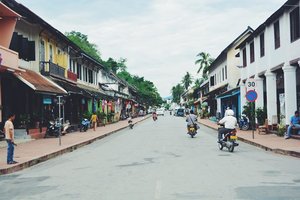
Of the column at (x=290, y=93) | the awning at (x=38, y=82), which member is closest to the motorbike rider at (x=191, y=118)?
the column at (x=290, y=93)

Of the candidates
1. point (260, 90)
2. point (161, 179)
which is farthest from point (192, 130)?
point (161, 179)

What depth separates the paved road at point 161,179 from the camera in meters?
8.41

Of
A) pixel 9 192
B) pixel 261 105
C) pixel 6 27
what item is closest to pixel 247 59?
pixel 261 105

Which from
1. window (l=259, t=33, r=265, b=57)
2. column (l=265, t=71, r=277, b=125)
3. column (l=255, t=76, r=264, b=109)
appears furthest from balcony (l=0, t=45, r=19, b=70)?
column (l=255, t=76, r=264, b=109)

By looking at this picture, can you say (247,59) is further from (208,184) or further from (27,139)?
(208,184)

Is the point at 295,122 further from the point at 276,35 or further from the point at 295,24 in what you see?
the point at 276,35

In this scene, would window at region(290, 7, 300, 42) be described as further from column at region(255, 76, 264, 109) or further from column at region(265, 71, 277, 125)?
column at region(255, 76, 264, 109)

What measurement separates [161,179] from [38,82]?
15.9m

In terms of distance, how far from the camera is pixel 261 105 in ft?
102

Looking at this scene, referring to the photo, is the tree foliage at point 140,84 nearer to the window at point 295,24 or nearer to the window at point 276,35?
the window at point 276,35

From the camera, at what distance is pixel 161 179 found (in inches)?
400

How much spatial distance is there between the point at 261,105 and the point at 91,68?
881 inches

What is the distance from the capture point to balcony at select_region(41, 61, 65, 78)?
27938mm

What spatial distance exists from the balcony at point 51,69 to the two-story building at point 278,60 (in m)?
13.6
